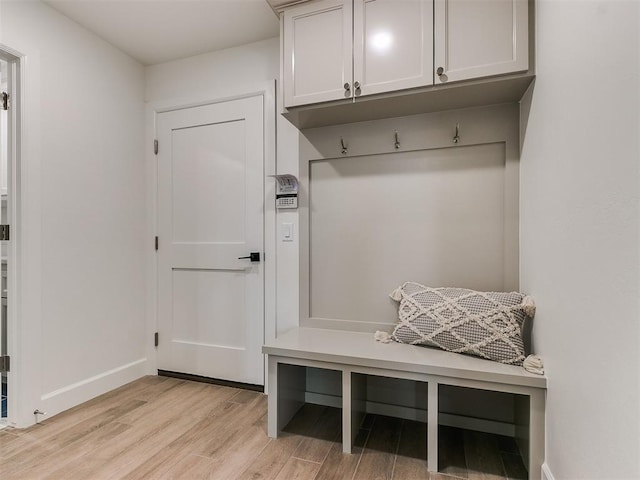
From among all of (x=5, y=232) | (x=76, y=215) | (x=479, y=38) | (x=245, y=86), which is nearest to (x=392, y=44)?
(x=479, y=38)

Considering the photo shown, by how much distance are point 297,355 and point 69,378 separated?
154 centimetres

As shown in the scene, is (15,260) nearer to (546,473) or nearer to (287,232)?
(287,232)

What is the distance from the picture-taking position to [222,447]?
181cm

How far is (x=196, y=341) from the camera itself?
268cm

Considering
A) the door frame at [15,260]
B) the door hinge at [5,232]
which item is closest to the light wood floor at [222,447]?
the door frame at [15,260]

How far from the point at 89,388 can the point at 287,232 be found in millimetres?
1665

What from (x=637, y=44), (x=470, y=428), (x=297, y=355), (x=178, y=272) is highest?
(x=637, y=44)

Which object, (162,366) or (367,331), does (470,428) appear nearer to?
(367,331)

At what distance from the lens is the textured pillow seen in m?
1.64

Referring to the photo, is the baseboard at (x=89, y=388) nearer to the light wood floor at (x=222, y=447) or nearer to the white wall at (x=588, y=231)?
the light wood floor at (x=222, y=447)

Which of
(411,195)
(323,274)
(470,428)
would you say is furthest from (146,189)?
(470,428)

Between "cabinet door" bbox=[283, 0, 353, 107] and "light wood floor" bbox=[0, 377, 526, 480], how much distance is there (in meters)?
1.81

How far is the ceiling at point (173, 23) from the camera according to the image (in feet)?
6.95

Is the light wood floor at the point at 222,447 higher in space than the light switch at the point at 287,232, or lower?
lower
